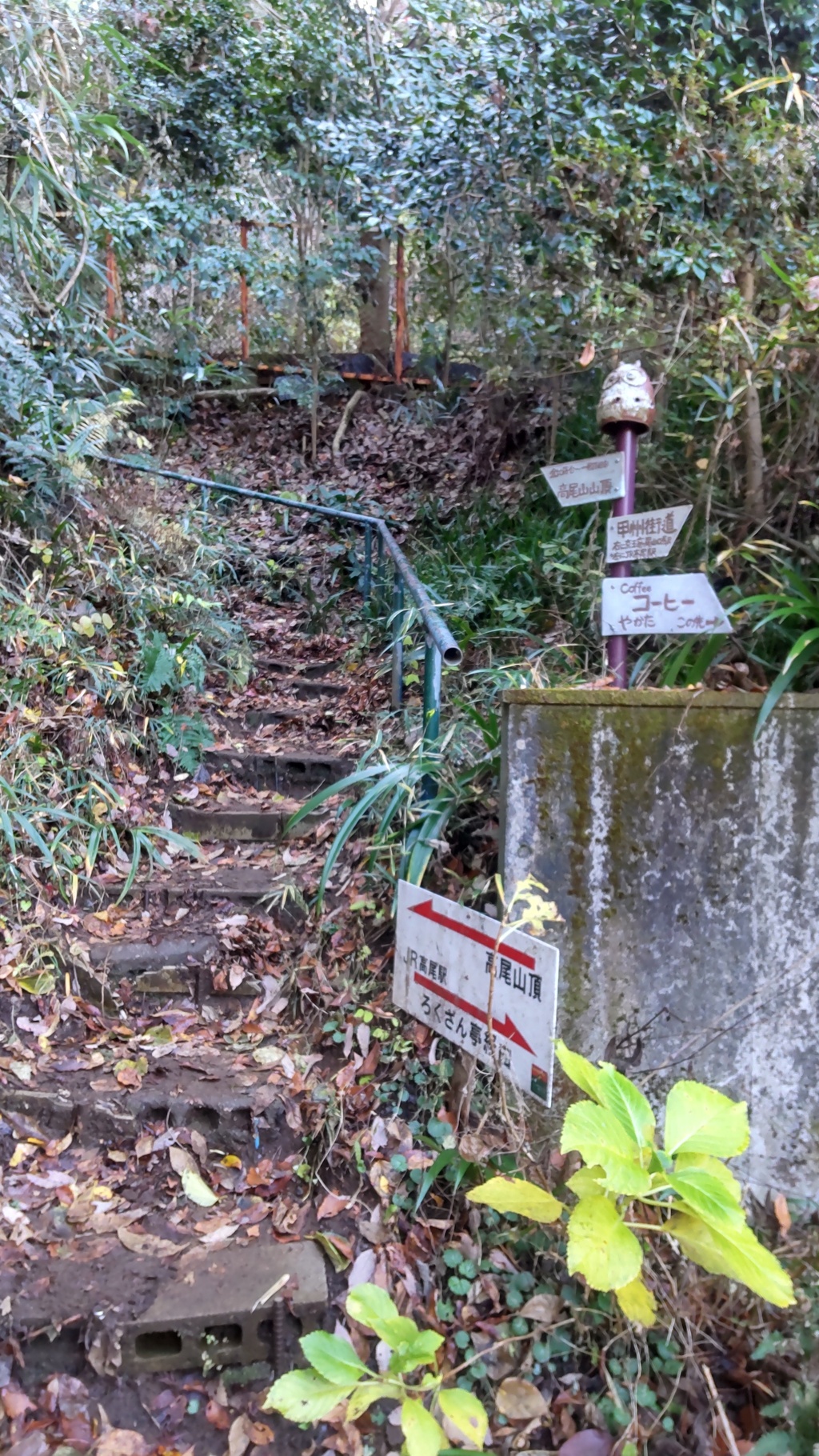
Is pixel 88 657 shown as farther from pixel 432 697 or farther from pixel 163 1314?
pixel 163 1314

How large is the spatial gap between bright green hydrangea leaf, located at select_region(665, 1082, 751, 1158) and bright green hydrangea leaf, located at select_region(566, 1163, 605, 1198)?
0.47 feet

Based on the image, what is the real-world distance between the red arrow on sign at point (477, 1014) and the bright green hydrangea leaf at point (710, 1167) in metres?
0.33

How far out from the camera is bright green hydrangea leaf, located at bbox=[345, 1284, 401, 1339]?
1520 mm

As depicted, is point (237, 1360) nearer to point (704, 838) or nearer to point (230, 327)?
point (704, 838)

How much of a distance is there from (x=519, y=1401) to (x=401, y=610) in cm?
326

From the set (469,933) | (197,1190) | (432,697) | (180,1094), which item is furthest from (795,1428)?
(432,697)

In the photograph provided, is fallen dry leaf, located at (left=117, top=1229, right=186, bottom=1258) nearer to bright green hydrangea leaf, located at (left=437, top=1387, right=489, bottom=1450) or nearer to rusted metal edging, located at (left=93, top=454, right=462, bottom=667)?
bright green hydrangea leaf, located at (left=437, top=1387, right=489, bottom=1450)

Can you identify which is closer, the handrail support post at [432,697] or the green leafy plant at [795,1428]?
the green leafy plant at [795,1428]

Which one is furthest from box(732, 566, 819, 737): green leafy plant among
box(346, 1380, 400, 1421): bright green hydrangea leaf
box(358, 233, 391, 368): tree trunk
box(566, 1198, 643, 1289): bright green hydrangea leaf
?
box(358, 233, 391, 368): tree trunk

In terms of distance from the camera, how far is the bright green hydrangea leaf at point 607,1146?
1.39 m

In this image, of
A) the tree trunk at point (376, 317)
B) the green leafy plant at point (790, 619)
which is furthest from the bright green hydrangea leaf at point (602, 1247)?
the tree trunk at point (376, 317)

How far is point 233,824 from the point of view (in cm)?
370

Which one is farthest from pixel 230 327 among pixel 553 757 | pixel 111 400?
pixel 553 757

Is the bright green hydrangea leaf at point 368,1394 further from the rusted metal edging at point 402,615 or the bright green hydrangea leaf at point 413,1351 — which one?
the rusted metal edging at point 402,615
